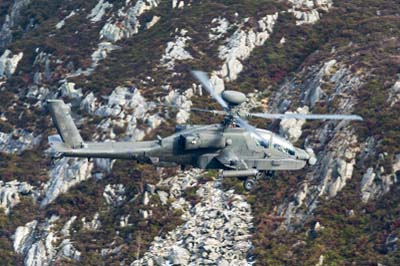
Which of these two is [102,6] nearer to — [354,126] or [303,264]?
[354,126]

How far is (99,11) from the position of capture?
301 feet

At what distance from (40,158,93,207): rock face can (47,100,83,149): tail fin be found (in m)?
20.0

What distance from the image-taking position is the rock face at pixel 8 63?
8669 centimetres

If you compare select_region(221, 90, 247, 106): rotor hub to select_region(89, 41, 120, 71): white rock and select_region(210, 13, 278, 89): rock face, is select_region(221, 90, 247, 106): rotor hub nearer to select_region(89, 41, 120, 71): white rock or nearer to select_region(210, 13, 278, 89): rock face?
select_region(210, 13, 278, 89): rock face

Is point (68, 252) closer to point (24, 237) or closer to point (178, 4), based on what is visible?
point (24, 237)

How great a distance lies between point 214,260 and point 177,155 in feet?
38.8

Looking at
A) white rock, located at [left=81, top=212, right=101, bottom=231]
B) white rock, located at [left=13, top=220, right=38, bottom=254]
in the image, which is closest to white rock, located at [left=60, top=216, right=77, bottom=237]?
white rock, located at [left=81, top=212, right=101, bottom=231]

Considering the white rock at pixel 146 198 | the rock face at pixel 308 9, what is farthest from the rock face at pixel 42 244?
the rock face at pixel 308 9

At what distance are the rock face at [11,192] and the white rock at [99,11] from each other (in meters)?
24.5

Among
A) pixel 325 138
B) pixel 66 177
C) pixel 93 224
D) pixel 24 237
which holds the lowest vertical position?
pixel 24 237

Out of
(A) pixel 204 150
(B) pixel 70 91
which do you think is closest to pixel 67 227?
(B) pixel 70 91

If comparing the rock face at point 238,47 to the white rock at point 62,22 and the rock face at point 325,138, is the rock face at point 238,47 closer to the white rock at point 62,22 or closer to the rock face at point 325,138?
the rock face at point 325,138

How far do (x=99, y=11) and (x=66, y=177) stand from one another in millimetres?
25947

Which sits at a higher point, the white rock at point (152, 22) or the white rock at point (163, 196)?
the white rock at point (152, 22)
